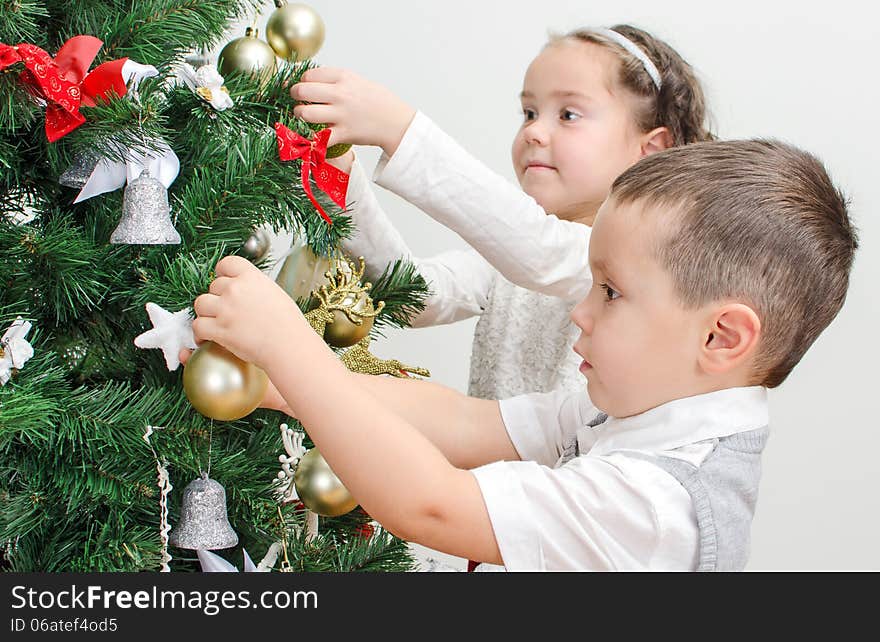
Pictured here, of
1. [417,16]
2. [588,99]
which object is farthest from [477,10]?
[588,99]

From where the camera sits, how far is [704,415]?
26.8 inches

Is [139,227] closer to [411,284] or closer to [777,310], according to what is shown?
[411,284]

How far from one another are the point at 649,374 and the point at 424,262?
20.0 inches

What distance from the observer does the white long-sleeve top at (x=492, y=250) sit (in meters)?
0.86

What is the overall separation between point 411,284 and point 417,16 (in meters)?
0.99

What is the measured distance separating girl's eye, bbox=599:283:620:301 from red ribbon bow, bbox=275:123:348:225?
0.20m

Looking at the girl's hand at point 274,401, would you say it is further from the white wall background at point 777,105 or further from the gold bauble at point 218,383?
the white wall background at point 777,105

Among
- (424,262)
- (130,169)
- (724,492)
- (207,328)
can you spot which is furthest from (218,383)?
(424,262)

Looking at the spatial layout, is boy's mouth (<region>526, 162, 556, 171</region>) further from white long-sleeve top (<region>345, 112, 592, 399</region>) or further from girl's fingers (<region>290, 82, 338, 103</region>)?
girl's fingers (<region>290, 82, 338, 103</region>)

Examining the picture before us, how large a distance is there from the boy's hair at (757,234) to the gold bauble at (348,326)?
198 mm

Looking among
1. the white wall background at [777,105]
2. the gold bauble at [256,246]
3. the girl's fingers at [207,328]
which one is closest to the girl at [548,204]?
the gold bauble at [256,246]

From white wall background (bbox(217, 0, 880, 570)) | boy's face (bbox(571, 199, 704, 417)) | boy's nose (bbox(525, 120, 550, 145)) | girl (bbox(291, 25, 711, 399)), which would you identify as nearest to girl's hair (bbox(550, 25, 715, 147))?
girl (bbox(291, 25, 711, 399))

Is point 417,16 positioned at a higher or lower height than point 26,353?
higher

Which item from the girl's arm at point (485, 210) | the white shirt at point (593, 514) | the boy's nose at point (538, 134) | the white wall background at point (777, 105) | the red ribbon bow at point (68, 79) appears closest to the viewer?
the red ribbon bow at point (68, 79)
